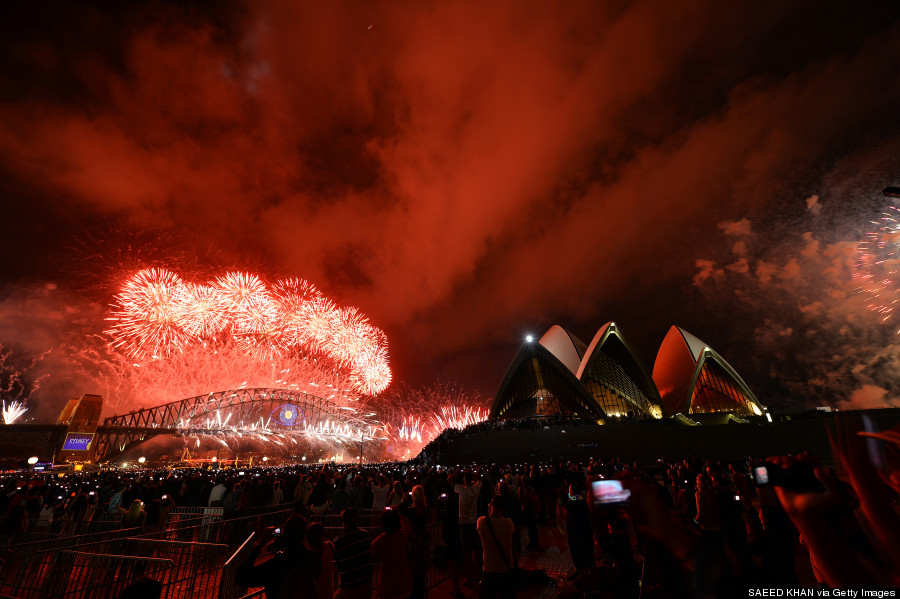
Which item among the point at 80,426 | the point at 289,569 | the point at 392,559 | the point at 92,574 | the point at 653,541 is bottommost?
the point at 92,574

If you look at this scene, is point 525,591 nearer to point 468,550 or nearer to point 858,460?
point 468,550

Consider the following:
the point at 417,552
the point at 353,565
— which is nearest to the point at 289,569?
the point at 353,565

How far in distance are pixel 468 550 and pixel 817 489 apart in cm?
557

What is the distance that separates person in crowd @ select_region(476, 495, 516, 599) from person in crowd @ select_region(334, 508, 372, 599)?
4.15ft

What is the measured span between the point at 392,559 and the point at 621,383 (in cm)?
5173

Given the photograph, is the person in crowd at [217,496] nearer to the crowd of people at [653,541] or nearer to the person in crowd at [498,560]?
the crowd of people at [653,541]

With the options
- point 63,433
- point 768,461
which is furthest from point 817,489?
point 63,433

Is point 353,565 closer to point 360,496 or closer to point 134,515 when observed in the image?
point 360,496

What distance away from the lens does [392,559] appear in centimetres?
388

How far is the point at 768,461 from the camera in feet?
9.79

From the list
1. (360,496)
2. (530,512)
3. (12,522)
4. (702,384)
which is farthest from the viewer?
(702,384)

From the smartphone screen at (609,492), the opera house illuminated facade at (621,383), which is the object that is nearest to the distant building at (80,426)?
the opera house illuminated facade at (621,383)

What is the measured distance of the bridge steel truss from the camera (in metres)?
57.7

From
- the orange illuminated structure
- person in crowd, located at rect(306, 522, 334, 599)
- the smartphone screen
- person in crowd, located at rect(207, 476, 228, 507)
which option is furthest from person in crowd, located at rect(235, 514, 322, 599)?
the orange illuminated structure
